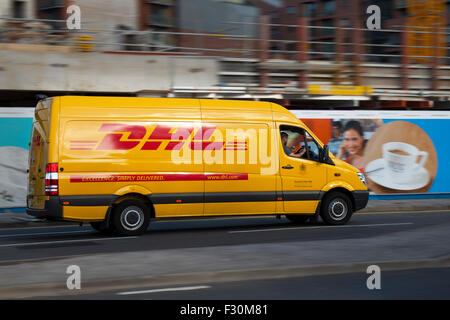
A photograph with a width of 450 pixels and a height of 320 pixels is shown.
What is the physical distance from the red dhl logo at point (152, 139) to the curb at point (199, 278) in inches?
198

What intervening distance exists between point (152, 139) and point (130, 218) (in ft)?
4.67

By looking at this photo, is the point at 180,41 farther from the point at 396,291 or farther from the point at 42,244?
the point at 396,291

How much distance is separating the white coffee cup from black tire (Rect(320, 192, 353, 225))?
7.50m

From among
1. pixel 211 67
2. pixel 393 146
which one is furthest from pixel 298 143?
pixel 211 67

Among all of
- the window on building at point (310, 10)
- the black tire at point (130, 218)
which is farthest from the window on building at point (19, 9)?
the window on building at point (310, 10)

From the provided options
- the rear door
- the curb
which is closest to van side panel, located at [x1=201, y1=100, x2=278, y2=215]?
the rear door

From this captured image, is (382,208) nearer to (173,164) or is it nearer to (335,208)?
(335,208)

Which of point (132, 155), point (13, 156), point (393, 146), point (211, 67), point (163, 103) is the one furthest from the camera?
point (211, 67)

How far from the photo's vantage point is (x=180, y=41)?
77.2 feet

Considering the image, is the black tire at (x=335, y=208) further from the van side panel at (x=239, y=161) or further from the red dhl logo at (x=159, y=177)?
the red dhl logo at (x=159, y=177)

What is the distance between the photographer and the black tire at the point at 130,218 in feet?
40.1

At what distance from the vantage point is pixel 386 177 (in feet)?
69.5
